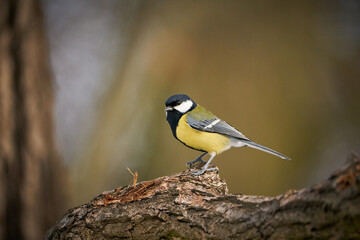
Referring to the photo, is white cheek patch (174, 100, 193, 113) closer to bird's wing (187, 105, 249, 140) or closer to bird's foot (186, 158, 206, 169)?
bird's wing (187, 105, 249, 140)

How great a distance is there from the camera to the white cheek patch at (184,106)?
212 cm

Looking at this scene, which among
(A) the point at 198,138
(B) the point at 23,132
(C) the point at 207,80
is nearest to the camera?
(A) the point at 198,138

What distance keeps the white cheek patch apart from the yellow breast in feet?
0.24

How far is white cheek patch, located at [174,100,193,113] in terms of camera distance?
2.12m

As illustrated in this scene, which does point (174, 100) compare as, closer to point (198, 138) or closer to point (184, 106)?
point (184, 106)

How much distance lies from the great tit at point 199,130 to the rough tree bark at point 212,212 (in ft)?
0.69

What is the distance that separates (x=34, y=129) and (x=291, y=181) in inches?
102

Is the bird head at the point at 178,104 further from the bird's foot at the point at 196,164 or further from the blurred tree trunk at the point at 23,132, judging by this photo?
the blurred tree trunk at the point at 23,132

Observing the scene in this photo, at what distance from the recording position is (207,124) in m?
2.11

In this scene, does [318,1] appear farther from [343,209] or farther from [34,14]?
[343,209]

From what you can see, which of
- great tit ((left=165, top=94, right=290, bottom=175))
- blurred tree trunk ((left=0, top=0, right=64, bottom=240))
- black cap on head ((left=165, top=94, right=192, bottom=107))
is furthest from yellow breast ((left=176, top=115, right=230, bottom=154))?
blurred tree trunk ((left=0, top=0, right=64, bottom=240))

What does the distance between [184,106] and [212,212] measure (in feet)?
2.81

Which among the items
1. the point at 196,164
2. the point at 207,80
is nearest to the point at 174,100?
the point at 196,164

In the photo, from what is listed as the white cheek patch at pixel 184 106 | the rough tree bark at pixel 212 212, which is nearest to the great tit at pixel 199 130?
the white cheek patch at pixel 184 106
